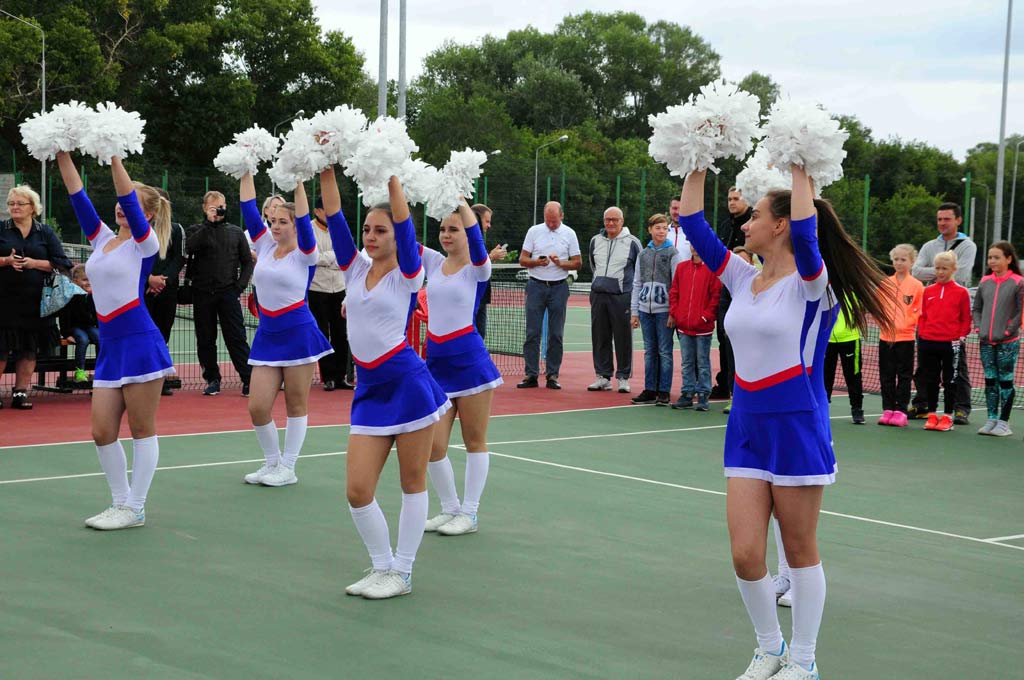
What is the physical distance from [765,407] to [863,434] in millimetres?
7596

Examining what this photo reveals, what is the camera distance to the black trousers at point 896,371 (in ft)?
40.6

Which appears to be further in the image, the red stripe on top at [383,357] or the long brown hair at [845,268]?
the red stripe on top at [383,357]

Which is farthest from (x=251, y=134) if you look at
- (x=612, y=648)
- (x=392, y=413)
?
(x=612, y=648)

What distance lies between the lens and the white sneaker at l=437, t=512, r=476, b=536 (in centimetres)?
707

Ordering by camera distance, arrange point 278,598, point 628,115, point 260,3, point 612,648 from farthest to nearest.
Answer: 1. point 628,115
2. point 260,3
3. point 278,598
4. point 612,648

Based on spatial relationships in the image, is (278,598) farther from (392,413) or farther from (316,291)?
(316,291)

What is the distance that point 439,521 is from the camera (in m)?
7.20

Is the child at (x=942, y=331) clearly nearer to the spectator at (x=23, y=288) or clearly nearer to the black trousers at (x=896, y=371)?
the black trousers at (x=896, y=371)

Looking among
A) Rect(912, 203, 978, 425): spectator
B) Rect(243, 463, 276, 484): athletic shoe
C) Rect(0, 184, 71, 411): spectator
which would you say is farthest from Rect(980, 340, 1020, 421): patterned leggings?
Rect(0, 184, 71, 411): spectator

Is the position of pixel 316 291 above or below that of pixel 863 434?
above

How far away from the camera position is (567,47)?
287 feet

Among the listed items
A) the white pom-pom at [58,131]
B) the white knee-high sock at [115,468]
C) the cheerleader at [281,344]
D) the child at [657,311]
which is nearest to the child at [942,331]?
the child at [657,311]

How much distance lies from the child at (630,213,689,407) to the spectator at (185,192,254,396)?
4448mm

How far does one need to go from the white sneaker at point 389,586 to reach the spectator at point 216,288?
26.0ft
